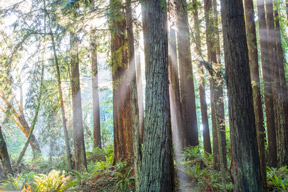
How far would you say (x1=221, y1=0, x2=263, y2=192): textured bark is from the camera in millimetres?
5098

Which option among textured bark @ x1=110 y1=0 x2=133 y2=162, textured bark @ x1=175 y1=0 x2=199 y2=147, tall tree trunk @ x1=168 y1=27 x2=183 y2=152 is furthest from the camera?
textured bark @ x1=175 y1=0 x2=199 y2=147

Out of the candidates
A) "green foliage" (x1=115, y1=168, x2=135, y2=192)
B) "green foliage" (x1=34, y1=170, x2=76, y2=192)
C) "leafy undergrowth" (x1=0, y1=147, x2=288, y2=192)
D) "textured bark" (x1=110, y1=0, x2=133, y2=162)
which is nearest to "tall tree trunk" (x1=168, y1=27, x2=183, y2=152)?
"leafy undergrowth" (x1=0, y1=147, x2=288, y2=192)

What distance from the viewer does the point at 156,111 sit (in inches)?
204

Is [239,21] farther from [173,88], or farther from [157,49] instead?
[173,88]

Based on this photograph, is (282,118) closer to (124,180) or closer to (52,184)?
(124,180)

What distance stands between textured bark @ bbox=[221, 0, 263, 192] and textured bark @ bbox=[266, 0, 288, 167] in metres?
4.93

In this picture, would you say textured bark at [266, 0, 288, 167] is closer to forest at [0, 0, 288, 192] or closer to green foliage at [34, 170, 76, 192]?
forest at [0, 0, 288, 192]

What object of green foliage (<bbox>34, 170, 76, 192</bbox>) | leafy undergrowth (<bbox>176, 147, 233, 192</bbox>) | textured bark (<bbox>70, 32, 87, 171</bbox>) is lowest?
leafy undergrowth (<bbox>176, 147, 233, 192</bbox>)

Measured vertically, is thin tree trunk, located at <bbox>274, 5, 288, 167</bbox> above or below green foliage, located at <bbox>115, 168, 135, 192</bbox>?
above

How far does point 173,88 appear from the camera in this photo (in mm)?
9664

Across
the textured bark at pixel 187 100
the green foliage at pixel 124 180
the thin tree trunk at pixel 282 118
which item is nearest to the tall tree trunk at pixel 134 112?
the green foliage at pixel 124 180

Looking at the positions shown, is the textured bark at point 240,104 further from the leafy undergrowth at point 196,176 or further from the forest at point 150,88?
the leafy undergrowth at point 196,176

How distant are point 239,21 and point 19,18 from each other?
7.37m

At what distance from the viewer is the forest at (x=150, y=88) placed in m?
5.21
